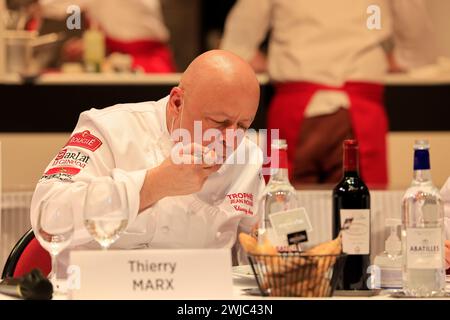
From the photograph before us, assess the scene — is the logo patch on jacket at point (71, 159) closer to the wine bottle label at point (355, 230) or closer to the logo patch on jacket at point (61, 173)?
the logo patch on jacket at point (61, 173)

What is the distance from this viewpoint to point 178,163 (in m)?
1.71

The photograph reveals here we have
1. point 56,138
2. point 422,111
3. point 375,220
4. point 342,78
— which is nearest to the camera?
point 375,220

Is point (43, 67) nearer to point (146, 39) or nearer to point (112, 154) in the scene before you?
point (146, 39)

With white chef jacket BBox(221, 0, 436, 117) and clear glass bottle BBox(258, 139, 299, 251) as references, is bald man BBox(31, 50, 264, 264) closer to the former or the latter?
clear glass bottle BBox(258, 139, 299, 251)

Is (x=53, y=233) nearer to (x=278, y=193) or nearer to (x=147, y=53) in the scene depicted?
(x=278, y=193)

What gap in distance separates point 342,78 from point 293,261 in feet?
7.77

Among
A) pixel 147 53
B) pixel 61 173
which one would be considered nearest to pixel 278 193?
pixel 61 173

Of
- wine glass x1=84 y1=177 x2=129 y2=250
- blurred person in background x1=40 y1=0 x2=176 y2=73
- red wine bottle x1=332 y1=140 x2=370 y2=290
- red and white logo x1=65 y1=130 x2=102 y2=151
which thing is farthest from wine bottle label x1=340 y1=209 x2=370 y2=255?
blurred person in background x1=40 y1=0 x2=176 y2=73

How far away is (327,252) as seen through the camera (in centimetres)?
149

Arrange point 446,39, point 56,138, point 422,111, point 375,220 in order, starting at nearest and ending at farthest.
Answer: point 375,220
point 56,138
point 422,111
point 446,39

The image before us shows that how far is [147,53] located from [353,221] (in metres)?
2.98

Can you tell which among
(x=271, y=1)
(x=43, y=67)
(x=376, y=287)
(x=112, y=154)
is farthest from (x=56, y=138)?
(x=376, y=287)

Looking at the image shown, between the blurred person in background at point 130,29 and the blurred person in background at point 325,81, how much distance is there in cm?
70

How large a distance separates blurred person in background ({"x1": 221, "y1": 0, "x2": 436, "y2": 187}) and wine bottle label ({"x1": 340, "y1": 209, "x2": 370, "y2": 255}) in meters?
2.11
